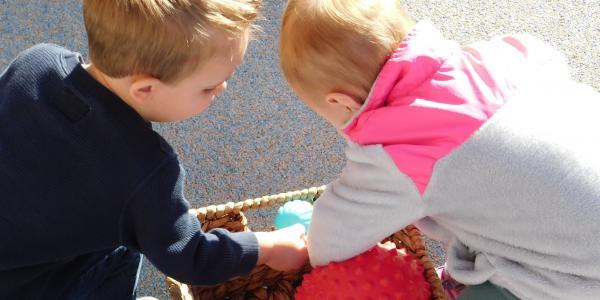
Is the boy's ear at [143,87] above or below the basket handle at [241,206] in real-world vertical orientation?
above

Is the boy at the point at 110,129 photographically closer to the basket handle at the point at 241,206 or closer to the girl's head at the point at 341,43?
the girl's head at the point at 341,43

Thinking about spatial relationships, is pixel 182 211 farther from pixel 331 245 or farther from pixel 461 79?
pixel 461 79

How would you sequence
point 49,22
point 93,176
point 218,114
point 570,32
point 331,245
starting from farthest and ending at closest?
point 570,32
point 49,22
point 218,114
point 331,245
point 93,176

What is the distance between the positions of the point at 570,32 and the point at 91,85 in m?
1.36

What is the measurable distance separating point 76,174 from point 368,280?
451 mm

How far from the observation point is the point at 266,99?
1.54 metres

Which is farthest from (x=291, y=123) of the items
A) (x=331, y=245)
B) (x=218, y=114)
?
(x=331, y=245)

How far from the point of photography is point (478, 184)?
0.84m

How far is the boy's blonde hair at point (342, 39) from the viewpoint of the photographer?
0.86 metres

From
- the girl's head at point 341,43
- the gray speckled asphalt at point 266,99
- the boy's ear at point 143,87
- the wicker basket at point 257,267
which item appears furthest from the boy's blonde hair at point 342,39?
the gray speckled asphalt at point 266,99

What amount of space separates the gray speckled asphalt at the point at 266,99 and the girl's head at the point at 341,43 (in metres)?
0.53

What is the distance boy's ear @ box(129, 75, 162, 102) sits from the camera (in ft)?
2.67

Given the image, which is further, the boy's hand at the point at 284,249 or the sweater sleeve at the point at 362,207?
the boy's hand at the point at 284,249

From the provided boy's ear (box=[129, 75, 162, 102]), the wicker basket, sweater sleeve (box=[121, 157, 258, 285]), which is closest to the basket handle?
the wicker basket
